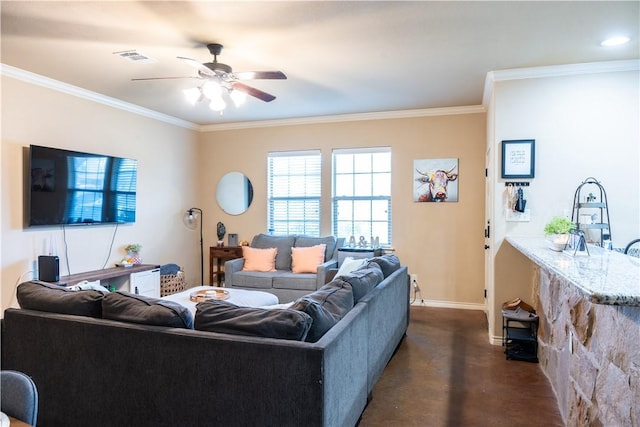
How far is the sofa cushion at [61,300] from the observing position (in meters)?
2.23

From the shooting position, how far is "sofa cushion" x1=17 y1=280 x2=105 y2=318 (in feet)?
7.33

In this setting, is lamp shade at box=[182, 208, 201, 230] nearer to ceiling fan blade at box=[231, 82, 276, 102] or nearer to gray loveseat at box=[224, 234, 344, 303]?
gray loveseat at box=[224, 234, 344, 303]

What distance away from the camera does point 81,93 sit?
4469 mm

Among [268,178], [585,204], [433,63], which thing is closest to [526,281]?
[585,204]

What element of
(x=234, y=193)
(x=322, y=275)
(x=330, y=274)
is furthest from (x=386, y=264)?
(x=234, y=193)

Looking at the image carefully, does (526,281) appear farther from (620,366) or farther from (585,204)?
(620,366)

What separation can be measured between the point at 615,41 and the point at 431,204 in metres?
2.72

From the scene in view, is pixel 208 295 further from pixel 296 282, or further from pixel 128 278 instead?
pixel 128 278

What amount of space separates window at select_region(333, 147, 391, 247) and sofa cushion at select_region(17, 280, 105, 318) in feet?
12.9

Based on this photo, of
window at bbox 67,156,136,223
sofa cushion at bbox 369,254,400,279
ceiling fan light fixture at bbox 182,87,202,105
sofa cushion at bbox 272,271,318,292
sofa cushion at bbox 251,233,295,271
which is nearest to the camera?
ceiling fan light fixture at bbox 182,87,202,105

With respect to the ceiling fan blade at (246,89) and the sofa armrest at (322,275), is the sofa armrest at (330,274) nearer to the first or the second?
the sofa armrest at (322,275)

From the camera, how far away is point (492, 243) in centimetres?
399

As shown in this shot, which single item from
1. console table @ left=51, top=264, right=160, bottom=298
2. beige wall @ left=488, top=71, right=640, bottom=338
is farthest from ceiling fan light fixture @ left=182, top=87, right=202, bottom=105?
beige wall @ left=488, top=71, right=640, bottom=338

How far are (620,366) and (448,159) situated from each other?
3.95m
